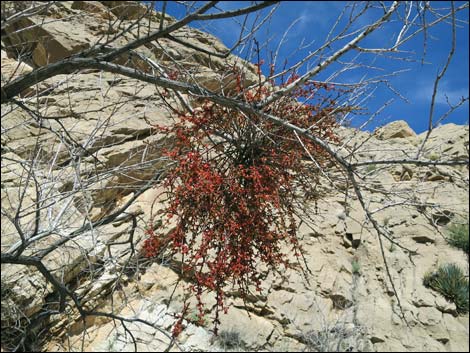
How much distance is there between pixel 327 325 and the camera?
6668 millimetres

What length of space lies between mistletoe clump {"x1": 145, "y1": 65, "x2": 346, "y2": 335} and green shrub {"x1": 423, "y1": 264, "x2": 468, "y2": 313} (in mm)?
5423

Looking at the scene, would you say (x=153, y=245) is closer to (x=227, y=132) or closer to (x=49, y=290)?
(x=227, y=132)

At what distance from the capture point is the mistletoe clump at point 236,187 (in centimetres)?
255

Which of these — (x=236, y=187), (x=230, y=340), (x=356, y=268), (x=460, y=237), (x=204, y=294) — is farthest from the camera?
(x=460, y=237)

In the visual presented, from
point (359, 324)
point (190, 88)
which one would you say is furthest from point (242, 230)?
point (359, 324)

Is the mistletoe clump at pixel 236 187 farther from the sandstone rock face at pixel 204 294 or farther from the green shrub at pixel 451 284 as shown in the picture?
the green shrub at pixel 451 284

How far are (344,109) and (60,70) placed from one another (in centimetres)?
192

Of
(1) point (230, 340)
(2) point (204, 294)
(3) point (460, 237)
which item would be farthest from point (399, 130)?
(1) point (230, 340)

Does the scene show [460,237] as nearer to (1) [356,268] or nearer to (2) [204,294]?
(1) [356,268]

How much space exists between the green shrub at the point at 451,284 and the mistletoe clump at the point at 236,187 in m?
5.42

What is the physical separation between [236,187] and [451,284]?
237 inches

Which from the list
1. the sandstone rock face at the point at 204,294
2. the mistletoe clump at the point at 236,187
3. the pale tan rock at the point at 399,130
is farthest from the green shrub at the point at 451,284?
the mistletoe clump at the point at 236,187

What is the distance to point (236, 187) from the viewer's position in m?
2.66

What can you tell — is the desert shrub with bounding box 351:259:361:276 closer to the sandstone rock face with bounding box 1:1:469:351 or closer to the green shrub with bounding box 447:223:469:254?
the sandstone rock face with bounding box 1:1:469:351
